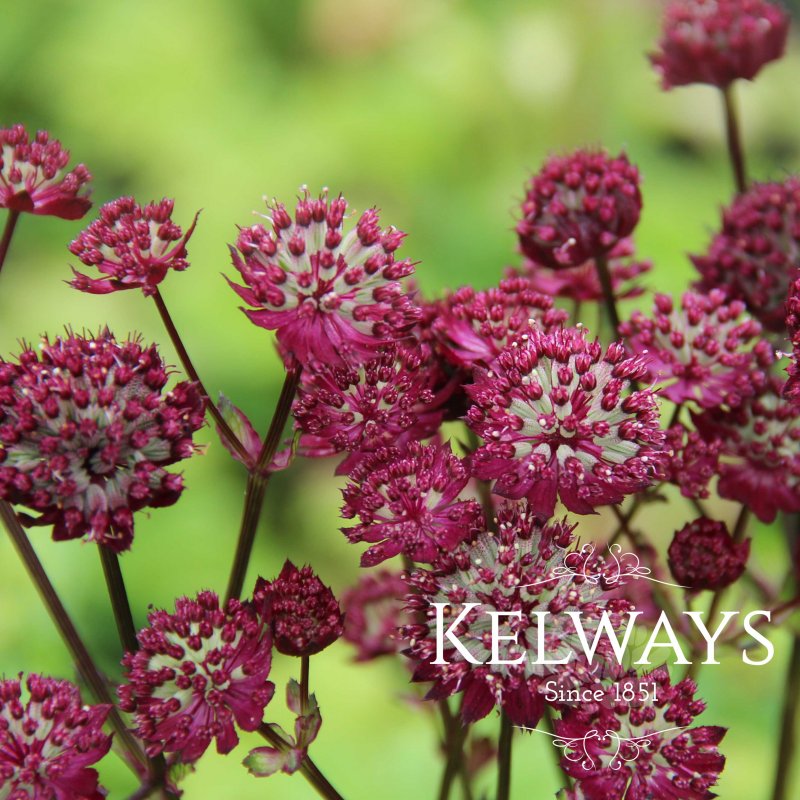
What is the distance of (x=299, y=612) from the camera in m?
0.52

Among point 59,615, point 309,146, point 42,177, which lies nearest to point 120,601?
point 59,615

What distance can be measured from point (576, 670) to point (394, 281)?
0.21m

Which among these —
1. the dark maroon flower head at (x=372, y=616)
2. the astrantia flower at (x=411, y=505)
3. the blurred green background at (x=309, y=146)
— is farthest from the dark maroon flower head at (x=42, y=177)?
the blurred green background at (x=309, y=146)

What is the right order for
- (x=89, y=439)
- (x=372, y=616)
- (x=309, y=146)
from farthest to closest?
(x=309, y=146)
(x=372, y=616)
(x=89, y=439)

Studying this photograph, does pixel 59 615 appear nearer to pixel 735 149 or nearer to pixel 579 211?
pixel 579 211

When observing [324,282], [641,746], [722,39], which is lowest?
[641,746]

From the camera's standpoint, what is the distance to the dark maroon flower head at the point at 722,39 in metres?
0.80

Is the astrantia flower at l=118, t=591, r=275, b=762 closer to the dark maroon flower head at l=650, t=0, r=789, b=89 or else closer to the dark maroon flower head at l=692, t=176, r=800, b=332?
the dark maroon flower head at l=692, t=176, r=800, b=332

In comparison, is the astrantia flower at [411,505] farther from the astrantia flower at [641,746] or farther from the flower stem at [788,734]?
the flower stem at [788,734]

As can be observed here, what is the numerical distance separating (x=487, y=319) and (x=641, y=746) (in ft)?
0.77

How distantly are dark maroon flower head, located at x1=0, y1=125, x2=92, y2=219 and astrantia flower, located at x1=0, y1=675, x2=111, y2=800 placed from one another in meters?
0.26

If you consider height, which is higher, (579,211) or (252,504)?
(579,211)

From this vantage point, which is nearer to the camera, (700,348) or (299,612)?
(299,612)

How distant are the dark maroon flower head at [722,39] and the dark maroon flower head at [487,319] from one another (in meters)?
0.31
